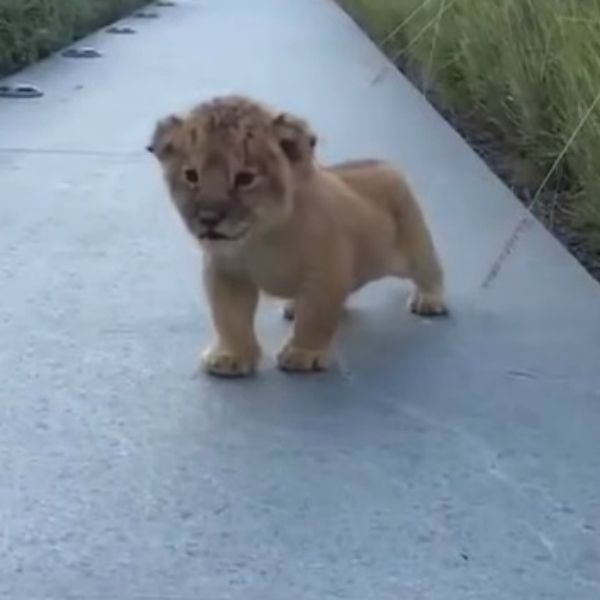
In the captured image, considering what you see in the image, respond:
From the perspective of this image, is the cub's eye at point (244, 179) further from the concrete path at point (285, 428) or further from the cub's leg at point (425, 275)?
the cub's leg at point (425, 275)

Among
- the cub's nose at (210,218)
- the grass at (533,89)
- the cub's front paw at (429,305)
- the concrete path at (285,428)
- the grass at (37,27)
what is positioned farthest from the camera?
the grass at (37,27)

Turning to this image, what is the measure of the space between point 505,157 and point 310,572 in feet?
11.6

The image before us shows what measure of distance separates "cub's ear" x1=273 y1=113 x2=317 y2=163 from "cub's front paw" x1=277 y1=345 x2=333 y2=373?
0.34 m

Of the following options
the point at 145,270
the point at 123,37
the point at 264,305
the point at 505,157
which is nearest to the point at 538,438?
the point at 264,305

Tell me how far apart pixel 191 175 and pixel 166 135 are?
105 millimetres

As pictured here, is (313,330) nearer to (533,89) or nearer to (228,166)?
(228,166)

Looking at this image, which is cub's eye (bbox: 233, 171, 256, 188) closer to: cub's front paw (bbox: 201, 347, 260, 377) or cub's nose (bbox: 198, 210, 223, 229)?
cub's nose (bbox: 198, 210, 223, 229)

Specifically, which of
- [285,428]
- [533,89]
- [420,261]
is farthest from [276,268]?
[533,89]

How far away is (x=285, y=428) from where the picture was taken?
10.1 feet

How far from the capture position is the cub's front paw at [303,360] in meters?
3.40

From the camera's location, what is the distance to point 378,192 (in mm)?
3812

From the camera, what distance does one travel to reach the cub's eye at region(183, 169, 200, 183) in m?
3.25

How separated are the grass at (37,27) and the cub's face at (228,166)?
5.33m

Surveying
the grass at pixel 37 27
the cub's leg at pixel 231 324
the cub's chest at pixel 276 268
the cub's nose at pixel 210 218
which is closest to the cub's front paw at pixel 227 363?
the cub's leg at pixel 231 324
